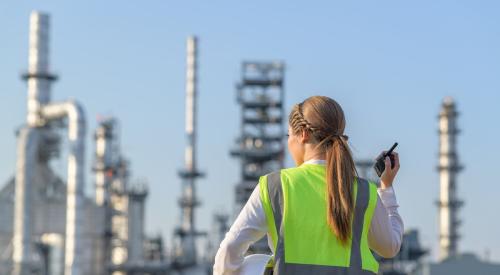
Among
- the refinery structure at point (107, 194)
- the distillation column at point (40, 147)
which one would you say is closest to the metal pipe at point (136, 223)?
the refinery structure at point (107, 194)

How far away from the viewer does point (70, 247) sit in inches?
2243

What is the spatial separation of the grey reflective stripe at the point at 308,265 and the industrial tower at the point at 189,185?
→ 226 ft

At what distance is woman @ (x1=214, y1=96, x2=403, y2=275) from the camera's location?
3264mm

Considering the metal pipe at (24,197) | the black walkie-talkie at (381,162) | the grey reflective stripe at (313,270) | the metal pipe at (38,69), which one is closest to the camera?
the grey reflective stripe at (313,270)

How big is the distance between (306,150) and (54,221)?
65719 millimetres

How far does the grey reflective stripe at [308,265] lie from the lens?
3.25m

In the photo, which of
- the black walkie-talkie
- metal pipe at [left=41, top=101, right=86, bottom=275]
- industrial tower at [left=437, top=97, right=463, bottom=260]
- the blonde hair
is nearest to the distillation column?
metal pipe at [left=41, top=101, right=86, bottom=275]

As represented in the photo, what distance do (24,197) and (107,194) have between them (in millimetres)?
18580

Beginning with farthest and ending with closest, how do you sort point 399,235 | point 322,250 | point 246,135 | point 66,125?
point 246,135
point 66,125
point 399,235
point 322,250

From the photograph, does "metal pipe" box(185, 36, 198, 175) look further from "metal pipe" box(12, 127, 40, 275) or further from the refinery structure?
"metal pipe" box(12, 127, 40, 275)

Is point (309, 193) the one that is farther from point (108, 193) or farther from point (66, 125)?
point (108, 193)

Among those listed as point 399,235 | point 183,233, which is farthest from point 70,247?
point 399,235

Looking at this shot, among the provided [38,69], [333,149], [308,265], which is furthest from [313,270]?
[38,69]

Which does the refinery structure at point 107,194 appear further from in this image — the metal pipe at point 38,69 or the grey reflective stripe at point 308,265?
the grey reflective stripe at point 308,265
